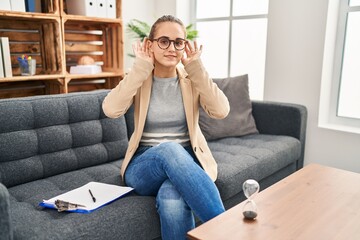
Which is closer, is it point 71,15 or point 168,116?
point 168,116

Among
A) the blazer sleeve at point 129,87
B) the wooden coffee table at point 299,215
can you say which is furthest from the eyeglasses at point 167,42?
the wooden coffee table at point 299,215

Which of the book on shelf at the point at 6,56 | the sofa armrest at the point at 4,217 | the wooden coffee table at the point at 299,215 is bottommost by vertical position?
the wooden coffee table at the point at 299,215

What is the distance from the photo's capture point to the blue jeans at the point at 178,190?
124 cm

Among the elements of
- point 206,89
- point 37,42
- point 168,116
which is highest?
point 37,42

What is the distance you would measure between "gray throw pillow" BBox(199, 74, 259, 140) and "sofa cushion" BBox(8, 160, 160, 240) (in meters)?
0.94

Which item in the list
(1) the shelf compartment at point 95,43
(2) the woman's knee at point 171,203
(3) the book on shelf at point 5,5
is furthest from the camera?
(1) the shelf compartment at point 95,43

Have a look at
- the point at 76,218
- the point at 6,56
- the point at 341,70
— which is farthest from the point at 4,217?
the point at 341,70

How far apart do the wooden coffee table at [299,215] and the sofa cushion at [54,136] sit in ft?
3.12

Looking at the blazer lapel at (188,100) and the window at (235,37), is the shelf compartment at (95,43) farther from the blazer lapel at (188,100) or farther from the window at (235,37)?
the blazer lapel at (188,100)

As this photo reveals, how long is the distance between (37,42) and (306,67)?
2139 millimetres

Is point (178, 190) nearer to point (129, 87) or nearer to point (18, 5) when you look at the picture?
point (129, 87)

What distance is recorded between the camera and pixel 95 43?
312 cm

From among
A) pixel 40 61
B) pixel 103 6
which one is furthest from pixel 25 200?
pixel 103 6

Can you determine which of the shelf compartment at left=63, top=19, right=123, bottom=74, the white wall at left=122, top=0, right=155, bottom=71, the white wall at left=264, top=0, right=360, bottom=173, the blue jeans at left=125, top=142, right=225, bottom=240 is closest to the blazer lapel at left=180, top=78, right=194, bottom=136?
the blue jeans at left=125, top=142, right=225, bottom=240
